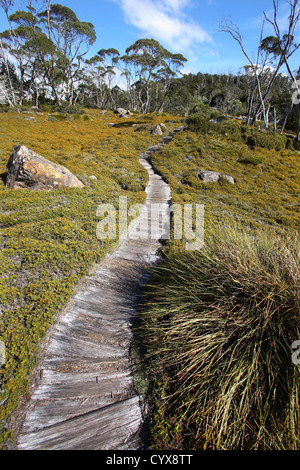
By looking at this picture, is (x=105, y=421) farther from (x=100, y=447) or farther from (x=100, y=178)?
(x=100, y=178)

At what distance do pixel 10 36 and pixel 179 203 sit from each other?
51733mm

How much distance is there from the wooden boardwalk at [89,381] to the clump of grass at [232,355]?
410 millimetres

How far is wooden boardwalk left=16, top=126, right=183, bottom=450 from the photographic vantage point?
8.29ft

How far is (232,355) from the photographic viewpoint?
2662 millimetres

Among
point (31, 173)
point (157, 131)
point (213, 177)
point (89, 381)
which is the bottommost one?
point (89, 381)

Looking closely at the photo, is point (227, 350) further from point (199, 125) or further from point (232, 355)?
point (199, 125)

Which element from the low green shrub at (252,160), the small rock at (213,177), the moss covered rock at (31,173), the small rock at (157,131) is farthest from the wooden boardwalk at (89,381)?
the small rock at (157,131)

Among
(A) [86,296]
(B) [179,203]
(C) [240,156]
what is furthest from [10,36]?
(A) [86,296]

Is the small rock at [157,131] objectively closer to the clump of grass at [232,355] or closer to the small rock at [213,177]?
the small rock at [213,177]

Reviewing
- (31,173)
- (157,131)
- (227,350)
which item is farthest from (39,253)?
(157,131)

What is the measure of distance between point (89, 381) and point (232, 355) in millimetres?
2011

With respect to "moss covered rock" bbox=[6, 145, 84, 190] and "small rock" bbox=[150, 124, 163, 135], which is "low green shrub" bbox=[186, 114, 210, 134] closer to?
"small rock" bbox=[150, 124, 163, 135]

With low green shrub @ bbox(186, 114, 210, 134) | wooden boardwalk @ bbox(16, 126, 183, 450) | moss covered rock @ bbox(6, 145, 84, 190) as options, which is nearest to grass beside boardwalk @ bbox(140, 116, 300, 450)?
wooden boardwalk @ bbox(16, 126, 183, 450)

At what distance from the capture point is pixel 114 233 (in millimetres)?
7023
